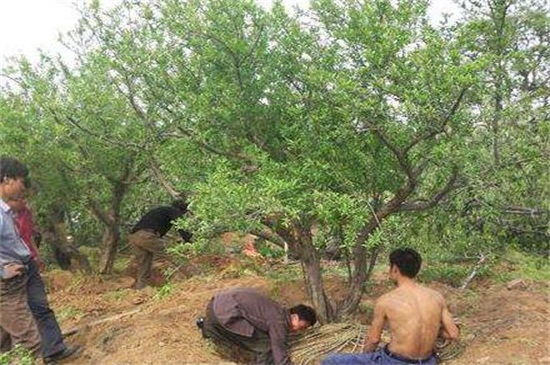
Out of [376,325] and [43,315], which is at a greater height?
[43,315]

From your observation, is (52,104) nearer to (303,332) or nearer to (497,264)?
(303,332)

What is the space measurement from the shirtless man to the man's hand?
8.82 ft

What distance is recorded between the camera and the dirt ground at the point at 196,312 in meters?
5.90

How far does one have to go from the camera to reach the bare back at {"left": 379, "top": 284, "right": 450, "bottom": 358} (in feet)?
15.7

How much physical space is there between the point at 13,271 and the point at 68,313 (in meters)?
2.97

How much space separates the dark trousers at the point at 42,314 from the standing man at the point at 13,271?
0.77ft

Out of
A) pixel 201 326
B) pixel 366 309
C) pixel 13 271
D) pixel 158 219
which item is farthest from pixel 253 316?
pixel 158 219

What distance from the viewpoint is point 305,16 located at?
6211mm

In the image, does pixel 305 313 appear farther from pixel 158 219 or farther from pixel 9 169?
pixel 158 219

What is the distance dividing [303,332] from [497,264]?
4.51 meters

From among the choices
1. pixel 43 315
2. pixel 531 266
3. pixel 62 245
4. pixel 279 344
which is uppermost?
pixel 62 245

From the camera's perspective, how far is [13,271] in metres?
5.47

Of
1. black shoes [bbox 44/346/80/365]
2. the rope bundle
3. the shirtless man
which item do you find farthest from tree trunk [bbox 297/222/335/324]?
black shoes [bbox 44/346/80/365]

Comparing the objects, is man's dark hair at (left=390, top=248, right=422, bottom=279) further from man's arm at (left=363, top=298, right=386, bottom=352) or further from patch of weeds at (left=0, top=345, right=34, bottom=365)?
patch of weeds at (left=0, top=345, right=34, bottom=365)
